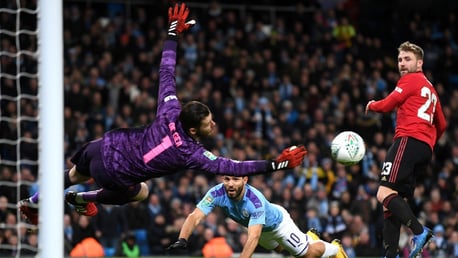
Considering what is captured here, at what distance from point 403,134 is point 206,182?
8.68 meters

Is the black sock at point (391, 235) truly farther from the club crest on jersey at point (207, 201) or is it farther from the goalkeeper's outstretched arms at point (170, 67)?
the goalkeeper's outstretched arms at point (170, 67)

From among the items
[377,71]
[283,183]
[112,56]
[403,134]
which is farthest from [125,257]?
[377,71]

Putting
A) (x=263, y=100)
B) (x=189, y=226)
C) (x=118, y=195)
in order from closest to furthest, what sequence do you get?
(x=118, y=195)
(x=189, y=226)
(x=263, y=100)

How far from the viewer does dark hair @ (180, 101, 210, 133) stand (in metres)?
8.93

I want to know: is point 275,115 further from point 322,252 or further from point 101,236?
point 322,252

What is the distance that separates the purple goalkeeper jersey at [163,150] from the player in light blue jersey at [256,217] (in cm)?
128

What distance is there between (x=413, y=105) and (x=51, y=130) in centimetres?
416

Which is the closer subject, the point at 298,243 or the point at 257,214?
the point at 257,214

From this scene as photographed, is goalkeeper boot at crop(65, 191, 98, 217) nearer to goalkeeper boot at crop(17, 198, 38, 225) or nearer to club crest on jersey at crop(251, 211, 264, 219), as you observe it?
goalkeeper boot at crop(17, 198, 38, 225)

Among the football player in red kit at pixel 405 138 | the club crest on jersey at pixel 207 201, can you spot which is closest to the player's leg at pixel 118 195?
the club crest on jersey at pixel 207 201

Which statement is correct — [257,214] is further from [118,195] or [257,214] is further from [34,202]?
[34,202]

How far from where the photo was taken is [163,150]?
9.14 metres

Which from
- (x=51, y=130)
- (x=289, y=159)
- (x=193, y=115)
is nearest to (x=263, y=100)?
(x=193, y=115)

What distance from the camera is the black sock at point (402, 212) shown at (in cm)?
971
